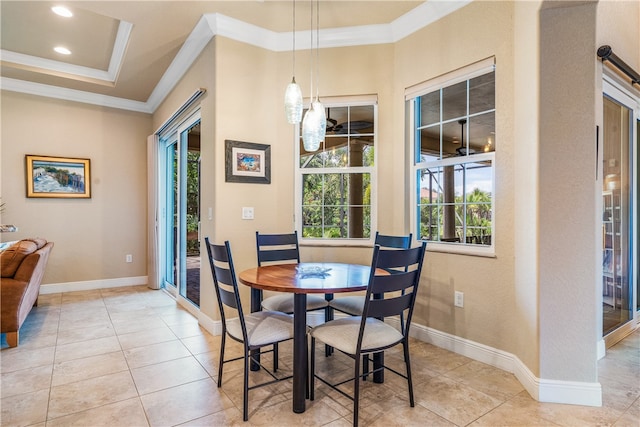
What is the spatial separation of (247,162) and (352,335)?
1980 millimetres

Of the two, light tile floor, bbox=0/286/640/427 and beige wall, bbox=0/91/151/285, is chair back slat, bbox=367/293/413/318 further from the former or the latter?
beige wall, bbox=0/91/151/285

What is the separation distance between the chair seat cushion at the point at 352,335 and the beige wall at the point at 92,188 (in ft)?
14.2

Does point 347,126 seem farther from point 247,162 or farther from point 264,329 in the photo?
point 264,329

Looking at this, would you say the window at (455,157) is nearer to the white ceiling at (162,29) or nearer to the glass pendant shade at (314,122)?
the white ceiling at (162,29)

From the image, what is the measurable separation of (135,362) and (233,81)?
8.24 ft

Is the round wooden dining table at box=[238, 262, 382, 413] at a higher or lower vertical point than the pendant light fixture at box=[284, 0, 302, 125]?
lower

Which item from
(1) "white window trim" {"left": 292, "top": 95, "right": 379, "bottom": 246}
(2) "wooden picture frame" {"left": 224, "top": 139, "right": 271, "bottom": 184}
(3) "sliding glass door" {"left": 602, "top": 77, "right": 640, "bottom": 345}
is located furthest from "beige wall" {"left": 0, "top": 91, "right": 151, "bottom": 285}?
(3) "sliding glass door" {"left": 602, "top": 77, "right": 640, "bottom": 345}

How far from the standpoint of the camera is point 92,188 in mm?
4918

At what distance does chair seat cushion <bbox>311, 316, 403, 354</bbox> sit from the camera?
182cm

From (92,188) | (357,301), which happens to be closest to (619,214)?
(357,301)

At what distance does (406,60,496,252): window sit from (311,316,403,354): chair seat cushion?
1134 millimetres

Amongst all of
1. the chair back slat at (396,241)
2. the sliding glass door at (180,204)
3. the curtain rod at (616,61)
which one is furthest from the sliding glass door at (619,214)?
the sliding glass door at (180,204)

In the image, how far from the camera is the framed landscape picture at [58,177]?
4523 mm

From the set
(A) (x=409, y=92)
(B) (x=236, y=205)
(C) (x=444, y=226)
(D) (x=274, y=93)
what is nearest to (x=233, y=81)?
(D) (x=274, y=93)
